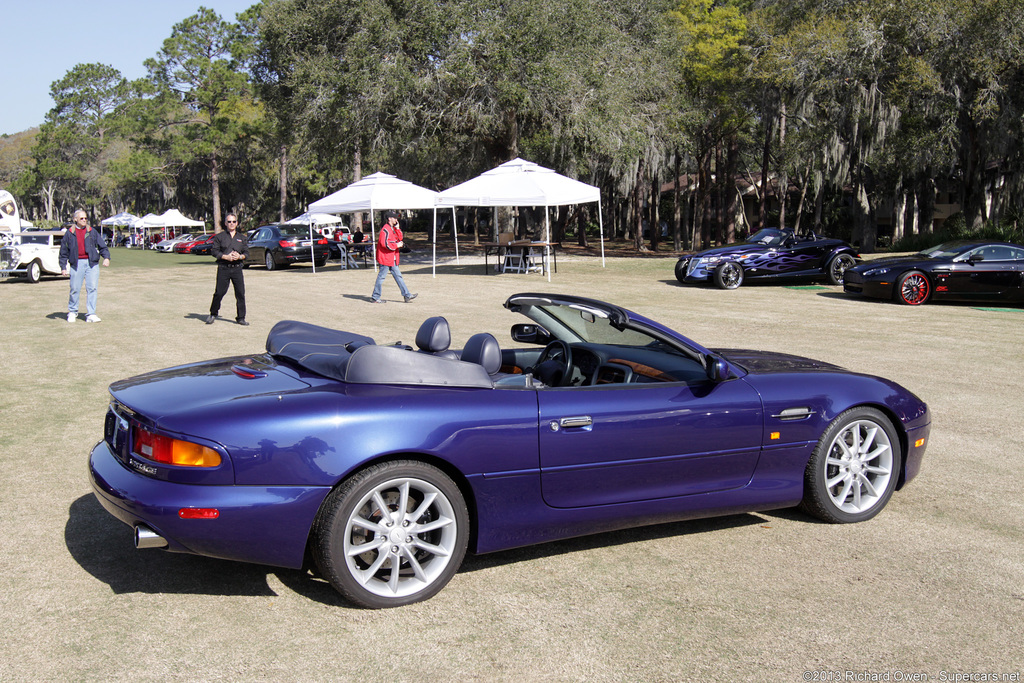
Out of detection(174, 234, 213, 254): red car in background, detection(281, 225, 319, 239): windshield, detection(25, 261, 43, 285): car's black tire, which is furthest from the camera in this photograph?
detection(174, 234, 213, 254): red car in background

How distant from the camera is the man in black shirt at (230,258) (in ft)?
40.9

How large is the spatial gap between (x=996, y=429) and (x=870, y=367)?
2.84 meters

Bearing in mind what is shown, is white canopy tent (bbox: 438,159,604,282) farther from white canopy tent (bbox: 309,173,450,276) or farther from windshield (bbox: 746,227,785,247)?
windshield (bbox: 746,227,785,247)

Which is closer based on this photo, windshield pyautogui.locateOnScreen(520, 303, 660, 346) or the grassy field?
the grassy field

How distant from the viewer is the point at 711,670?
9.98 ft

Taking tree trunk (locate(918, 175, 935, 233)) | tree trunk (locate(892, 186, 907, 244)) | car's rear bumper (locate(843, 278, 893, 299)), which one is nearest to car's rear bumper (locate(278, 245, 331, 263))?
car's rear bumper (locate(843, 278, 893, 299))

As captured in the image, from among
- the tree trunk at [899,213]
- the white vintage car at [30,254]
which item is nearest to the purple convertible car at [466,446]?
the white vintage car at [30,254]

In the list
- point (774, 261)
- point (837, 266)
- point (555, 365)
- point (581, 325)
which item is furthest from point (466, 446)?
point (837, 266)

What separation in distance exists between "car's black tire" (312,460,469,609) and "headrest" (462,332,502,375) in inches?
29.7

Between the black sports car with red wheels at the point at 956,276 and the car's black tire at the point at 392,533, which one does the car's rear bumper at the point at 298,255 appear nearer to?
the black sports car with red wheels at the point at 956,276

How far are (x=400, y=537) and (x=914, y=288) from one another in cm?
1517

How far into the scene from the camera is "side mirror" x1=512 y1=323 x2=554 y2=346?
5043mm

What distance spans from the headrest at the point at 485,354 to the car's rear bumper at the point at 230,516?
113 cm

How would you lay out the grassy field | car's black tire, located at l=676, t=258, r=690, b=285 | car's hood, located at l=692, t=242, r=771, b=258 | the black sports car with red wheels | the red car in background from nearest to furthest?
the grassy field, the black sports car with red wheels, car's hood, located at l=692, t=242, r=771, b=258, car's black tire, located at l=676, t=258, r=690, b=285, the red car in background
